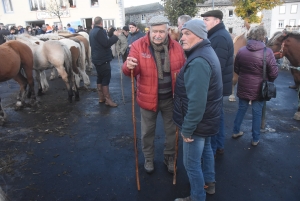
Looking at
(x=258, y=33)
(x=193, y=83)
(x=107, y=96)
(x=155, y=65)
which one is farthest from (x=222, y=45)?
(x=107, y=96)

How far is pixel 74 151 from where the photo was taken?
392cm

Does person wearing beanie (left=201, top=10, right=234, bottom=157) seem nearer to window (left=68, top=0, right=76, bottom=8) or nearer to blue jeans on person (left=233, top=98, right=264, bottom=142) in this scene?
blue jeans on person (left=233, top=98, right=264, bottom=142)

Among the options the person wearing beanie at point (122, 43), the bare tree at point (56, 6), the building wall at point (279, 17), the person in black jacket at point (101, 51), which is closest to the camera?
the person in black jacket at point (101, 51)

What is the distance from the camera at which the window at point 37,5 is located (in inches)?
1079

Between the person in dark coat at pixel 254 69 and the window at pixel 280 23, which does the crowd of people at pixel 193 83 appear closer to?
the person in dark coat at pixel 254 69

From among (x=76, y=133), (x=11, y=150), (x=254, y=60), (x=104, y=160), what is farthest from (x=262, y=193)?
(x=11, y=150)

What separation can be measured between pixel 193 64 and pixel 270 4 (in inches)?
984

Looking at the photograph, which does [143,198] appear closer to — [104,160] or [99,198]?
[99,198]

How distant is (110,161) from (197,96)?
2.15 metres

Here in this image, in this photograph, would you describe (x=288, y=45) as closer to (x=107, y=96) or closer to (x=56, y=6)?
(x=107, y=96)

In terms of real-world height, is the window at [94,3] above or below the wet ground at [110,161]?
above

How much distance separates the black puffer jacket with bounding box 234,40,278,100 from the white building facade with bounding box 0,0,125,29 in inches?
1004

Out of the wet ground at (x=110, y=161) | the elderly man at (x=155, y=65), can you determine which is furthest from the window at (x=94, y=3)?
the elderly man at (x=155, y=65)

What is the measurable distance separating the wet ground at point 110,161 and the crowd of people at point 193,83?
26 cm
